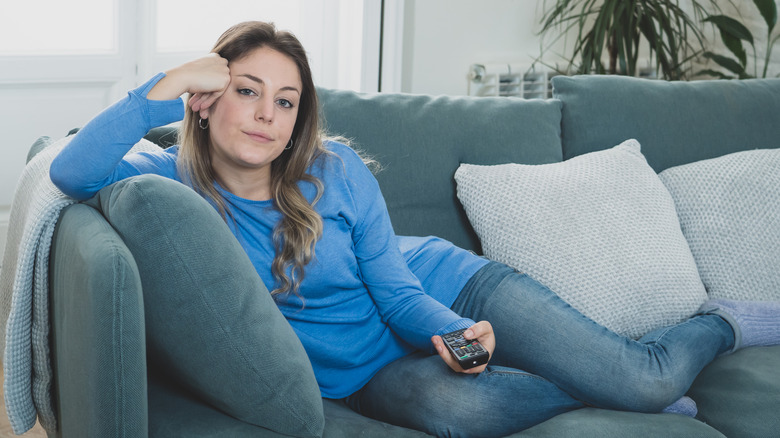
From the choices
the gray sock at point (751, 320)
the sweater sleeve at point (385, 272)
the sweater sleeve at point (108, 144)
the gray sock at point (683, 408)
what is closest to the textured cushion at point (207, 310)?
the sweater sleeve at point (108, 144)

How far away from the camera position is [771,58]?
3309 mm

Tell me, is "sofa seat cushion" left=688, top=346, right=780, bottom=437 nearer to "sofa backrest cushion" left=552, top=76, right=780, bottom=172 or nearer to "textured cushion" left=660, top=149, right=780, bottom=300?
"textured cushion" left=660, top=149, right=780, bottom=300

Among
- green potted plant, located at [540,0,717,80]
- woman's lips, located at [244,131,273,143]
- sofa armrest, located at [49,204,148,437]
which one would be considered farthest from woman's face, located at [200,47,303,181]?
green potted plant, located at [540,0,717,80]

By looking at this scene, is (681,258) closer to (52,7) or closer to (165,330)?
(165,330)

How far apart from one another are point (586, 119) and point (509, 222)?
0.44 meters

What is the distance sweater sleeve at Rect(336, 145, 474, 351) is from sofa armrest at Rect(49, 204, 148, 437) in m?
0.55

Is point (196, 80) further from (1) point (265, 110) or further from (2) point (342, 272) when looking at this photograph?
(2) point (342, 272)

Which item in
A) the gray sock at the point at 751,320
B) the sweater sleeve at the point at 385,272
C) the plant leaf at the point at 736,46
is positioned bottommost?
the gray sock at the point at 751,320

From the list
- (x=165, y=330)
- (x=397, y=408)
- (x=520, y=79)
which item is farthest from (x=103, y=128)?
(x=520, y=79)

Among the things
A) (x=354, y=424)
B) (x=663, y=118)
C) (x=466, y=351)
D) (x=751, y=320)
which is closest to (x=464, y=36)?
(x=663, y=118)

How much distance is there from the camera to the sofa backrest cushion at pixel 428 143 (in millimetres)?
1931

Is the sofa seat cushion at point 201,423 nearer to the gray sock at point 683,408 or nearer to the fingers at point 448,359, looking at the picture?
the fingers at point 448,359

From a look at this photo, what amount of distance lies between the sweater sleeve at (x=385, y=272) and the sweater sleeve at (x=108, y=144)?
37cm

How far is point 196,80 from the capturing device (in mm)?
1432
